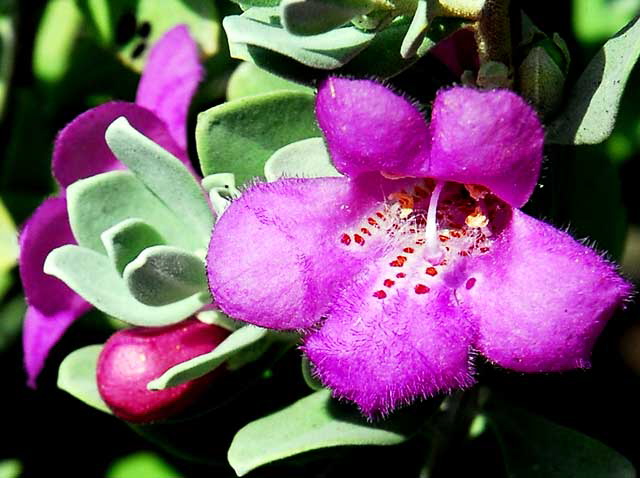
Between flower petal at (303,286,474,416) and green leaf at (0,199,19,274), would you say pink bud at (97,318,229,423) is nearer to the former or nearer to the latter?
flower petal at (303,286,474,416)

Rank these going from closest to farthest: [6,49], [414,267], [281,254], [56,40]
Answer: [281,254] < [414,267] < [56,40] < [6,49]

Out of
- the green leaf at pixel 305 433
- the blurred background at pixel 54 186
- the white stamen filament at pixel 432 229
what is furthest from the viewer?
the blurred background at pixel 54 186

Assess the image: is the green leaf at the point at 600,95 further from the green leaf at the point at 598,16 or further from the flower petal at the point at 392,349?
the green leaf at the point at 598,16

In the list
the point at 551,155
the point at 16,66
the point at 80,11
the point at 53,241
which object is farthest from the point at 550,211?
the point at 16,66

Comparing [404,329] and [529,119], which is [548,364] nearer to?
[404,329]

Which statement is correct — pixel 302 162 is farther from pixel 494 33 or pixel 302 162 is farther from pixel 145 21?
pixel 145 21

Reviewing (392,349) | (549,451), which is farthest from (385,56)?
(549,451)

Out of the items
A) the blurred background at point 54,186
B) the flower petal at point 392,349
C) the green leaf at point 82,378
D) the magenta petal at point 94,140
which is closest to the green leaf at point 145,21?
the blurred background at point 54,186

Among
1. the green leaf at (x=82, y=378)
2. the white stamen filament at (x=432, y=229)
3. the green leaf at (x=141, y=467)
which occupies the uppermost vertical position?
the white stamen filament at (x=432, y=229)
